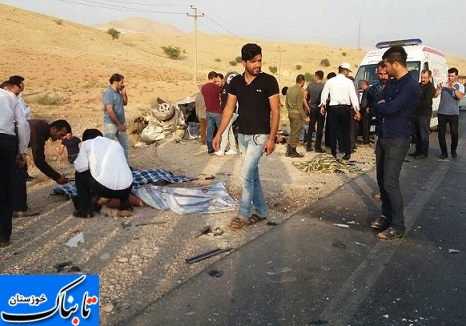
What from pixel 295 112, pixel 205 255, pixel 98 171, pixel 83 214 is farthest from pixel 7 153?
pixel 295 112

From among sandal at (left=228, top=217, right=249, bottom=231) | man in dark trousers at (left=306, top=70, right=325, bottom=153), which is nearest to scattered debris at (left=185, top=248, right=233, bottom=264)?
sandal at (left=228, top=217, right=249, bottom=231)

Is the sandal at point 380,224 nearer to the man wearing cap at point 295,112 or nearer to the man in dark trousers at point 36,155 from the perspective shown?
the man in dark trousers at point 36,155

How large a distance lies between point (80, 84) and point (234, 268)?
2894 cm

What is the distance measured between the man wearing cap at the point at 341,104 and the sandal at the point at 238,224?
16.4ft

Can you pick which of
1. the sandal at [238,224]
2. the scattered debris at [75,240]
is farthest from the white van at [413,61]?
the scattered debris at [75,240]

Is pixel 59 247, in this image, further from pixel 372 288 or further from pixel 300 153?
pixel 300 153

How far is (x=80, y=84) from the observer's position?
3036cm

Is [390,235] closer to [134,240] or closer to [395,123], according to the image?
[395,123]

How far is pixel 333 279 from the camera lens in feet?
12.9

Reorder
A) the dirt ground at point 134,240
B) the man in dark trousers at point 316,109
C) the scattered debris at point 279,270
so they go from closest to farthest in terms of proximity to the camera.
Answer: the dirt ground at point 134,240 → the scattered debris at point 279,270 → the man in dark trousers at point 316,109

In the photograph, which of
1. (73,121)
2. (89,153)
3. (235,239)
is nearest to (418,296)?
(235,239)

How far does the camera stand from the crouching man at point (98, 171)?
209 inches

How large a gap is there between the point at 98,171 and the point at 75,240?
3.10 ft

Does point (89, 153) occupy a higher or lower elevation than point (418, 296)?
higher
